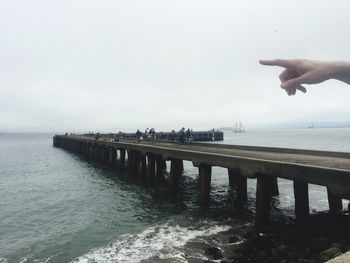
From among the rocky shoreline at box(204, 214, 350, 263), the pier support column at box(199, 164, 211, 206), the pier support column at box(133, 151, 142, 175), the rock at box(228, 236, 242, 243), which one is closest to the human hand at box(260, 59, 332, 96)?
the rocky shoreline at box(204, 214, 350, 263)

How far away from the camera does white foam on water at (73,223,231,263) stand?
11133 mm

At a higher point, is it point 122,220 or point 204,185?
point 204,185

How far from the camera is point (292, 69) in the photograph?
2.37 m

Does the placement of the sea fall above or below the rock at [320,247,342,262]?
below

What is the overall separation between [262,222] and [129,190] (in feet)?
40.0

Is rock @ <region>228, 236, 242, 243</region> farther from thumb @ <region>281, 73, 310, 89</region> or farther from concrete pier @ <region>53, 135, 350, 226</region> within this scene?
thumb @ <region>281, 73, 310, 89</region>

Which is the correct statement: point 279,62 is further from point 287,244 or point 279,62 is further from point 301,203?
point 301,203

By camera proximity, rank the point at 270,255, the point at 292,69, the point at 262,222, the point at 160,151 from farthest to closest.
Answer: the point at 160,151 < the point at 262,222 < the point at 270,255 < the point at 292,69

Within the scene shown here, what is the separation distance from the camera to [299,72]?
231cm

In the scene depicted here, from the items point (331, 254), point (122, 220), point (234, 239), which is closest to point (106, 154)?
point (122, 220)

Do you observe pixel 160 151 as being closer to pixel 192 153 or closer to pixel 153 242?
pixel 192 153

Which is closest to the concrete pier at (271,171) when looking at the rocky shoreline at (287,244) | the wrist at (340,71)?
the rocky shoreline at (287,244)

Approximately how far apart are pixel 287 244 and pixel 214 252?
225 cm

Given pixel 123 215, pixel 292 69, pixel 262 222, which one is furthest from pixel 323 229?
pixel 292 69
